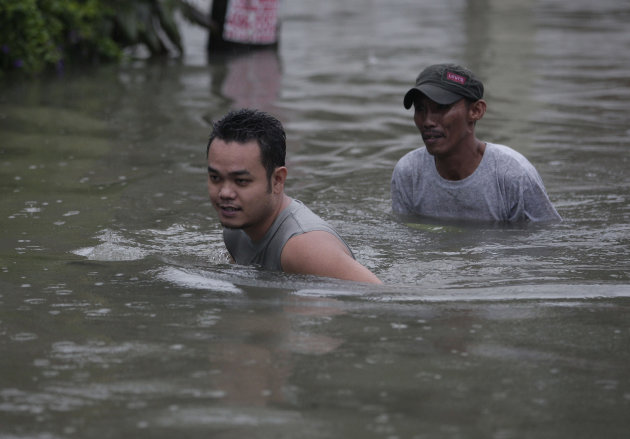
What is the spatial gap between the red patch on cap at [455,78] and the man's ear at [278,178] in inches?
81.5

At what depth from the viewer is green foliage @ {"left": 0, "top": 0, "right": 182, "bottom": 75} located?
12875 mm

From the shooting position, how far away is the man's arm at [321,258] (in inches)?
194

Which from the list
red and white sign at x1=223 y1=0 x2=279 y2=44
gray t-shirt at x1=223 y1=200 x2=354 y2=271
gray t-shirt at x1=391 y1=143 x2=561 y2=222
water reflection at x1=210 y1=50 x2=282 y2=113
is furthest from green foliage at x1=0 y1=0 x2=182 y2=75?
gray t-shirt at x1=223 y1=200 x2=354 y2=271

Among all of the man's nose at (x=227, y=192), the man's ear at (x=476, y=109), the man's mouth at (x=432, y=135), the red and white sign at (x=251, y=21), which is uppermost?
the red and white sign at (x=251, y=21)

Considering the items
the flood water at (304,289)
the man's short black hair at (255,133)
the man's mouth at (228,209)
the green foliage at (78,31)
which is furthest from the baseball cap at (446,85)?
the green foliage at (78,31)

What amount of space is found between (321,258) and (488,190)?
2338 millimetres

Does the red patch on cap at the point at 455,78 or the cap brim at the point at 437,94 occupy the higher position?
the red patch on cap at the point at 455,78

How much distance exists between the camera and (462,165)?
22.8 ft

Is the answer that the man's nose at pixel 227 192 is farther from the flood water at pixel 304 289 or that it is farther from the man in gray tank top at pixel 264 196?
the flood water at pixel 304 289

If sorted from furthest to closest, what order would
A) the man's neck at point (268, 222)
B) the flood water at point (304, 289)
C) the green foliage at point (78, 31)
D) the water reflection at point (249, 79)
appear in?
the green foliage at point (78, 31) < the water reflection at point (249, 79) < the man's neck at point (268, 222) < the flood water at point (304, 289)

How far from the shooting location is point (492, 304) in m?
4.92

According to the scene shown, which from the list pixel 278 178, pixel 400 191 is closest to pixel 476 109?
pixel 400 191

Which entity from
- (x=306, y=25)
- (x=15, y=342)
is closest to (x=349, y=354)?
(x=15, y=342)

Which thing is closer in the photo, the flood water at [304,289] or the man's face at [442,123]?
the flood water at [304,289]
